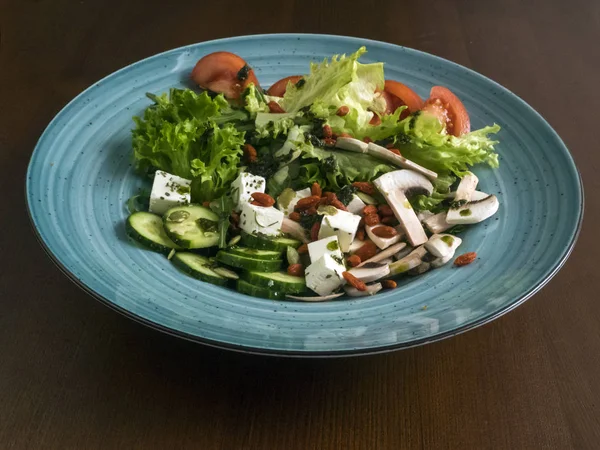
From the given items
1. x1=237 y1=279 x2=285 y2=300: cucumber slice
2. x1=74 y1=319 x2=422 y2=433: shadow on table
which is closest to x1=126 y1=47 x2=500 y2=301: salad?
x1=237 y1=279 x2=285 y2=300: cucumber slice

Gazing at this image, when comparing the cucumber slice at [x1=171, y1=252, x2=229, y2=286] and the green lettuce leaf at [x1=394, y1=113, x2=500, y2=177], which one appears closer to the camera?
the cucumber slice at [x1=171, y1=252, x2=229, y2=286]

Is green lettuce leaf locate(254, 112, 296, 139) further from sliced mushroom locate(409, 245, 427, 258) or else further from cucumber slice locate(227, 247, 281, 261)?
sliced mushroom locate(409, 245, 427, 258)

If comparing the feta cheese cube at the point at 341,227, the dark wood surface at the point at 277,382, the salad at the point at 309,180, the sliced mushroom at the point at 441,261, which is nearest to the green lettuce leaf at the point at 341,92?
the salad at the point at 309,180

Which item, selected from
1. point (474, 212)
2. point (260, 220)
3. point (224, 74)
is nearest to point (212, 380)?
point (260, 220)

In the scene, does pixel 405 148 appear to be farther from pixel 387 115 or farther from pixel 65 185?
pixel 65 185

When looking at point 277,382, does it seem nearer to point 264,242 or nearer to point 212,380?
point 212,380

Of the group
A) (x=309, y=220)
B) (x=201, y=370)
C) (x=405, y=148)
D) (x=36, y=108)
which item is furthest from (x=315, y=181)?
(x=36, y=108)

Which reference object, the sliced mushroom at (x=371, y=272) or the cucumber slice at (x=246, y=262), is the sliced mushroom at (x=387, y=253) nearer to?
the sliced mushroom at (x=371, y=272)
